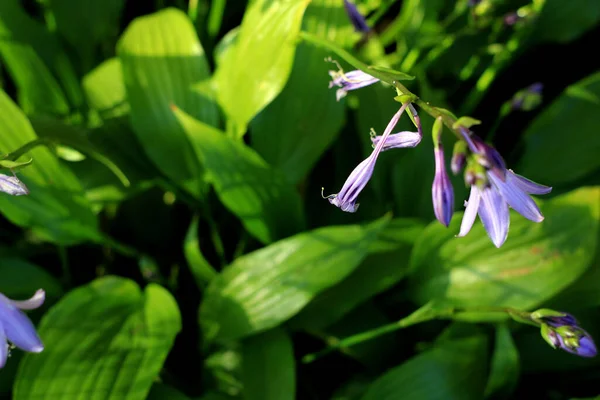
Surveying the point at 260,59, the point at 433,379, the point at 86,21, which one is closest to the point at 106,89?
the point at 86,21

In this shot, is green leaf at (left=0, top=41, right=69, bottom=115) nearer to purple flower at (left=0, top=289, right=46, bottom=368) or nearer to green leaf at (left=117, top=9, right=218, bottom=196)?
green leaf at (left=117, top=9, right=218, bottom=196)

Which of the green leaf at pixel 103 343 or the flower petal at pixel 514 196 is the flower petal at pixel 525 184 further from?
the green leaf at pixel 103 343

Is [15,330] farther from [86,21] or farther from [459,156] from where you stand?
[86,21]

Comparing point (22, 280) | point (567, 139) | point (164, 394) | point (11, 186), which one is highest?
point (11, 186)

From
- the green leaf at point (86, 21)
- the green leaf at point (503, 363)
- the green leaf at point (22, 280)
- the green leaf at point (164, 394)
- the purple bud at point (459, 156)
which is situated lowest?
the green leaf at point (503, 363)

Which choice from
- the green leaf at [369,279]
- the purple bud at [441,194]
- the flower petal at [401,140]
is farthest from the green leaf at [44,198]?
the purple bud at [441,194]
